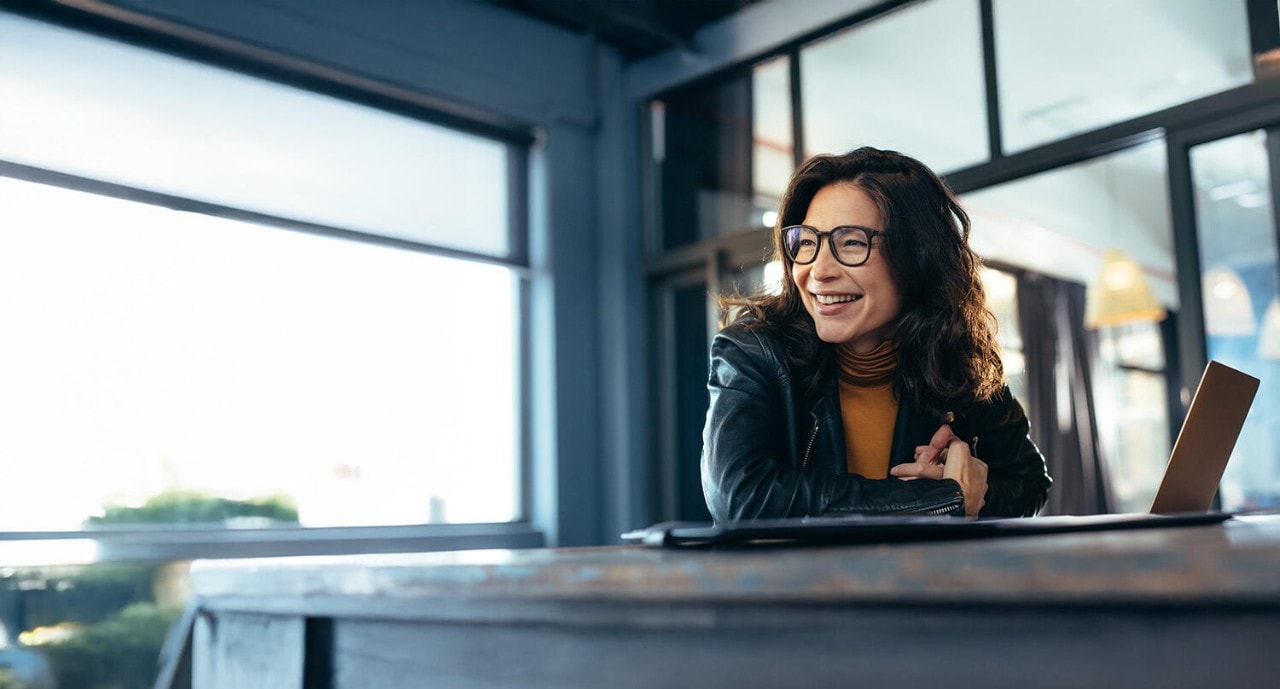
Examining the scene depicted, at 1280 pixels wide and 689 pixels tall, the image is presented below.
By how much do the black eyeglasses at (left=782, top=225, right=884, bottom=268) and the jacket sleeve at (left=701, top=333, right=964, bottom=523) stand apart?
15cm

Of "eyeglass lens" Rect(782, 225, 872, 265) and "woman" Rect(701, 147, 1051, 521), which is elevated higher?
"eyeglass lens" Rect(782, 225, 872, 265)

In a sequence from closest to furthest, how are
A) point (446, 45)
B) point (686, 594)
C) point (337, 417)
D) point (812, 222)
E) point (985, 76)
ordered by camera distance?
point (686, 594)
point (812, 222)
point (985, 76)
point (337, 417)
point (446, 45)

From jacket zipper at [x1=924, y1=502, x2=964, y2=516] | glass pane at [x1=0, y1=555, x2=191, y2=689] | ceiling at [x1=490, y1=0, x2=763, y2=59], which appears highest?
ceiling at [x1=490, y1=0, x2=763, y2=59]

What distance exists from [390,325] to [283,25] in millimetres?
1211

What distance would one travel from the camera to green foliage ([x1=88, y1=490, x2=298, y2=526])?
139 inches

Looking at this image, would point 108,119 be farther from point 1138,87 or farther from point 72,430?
point 1138,87

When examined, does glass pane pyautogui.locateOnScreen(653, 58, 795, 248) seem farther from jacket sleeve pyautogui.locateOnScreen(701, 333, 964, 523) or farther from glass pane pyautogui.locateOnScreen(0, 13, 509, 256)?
jacket sleeve pyautogui.locateOnScreen(701, 333, 964, 523)

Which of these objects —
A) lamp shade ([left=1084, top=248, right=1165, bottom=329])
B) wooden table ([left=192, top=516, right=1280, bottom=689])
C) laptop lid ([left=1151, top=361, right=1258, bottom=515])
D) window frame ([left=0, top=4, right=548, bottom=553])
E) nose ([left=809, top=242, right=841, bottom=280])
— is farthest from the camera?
lamp shade ([left=1084, top=248, right=1165, bottom=329])

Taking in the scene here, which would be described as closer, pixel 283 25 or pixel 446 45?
pixel 283 25

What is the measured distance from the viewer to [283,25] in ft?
13.0

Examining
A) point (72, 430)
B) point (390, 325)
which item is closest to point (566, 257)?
point (390, 325)

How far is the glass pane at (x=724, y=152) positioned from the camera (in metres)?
4.57

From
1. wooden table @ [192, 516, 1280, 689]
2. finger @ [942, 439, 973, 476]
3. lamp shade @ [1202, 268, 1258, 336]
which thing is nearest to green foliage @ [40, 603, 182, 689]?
finger @ [942, 439, 973, 476]

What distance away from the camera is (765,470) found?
1314mm
